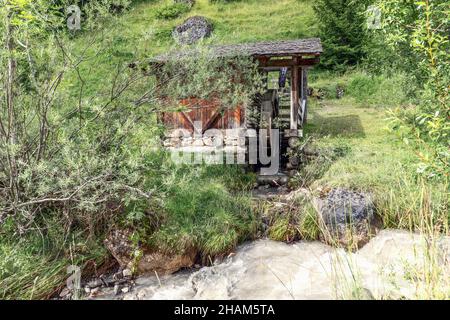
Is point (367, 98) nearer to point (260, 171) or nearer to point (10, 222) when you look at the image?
point (260, 171)

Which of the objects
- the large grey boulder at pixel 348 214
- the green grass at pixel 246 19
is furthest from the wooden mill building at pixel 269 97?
the green grass at pixel 246 19

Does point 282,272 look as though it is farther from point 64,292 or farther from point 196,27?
point 196,27

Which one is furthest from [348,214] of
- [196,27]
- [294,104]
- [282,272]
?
[196,27]

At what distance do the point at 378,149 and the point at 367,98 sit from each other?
8.51 meters

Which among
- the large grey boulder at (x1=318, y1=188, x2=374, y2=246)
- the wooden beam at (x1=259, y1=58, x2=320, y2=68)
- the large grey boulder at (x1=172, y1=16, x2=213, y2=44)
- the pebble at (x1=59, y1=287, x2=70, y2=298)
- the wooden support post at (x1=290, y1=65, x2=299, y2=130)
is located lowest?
the pebble at (x1=59, y1=287, x2=70, y2=298)

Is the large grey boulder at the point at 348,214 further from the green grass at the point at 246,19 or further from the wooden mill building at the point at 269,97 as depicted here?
the green grass at the point at 246,19

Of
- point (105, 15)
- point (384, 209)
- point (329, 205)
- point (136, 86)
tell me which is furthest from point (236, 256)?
point (105, 15)

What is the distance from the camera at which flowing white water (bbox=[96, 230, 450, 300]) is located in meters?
4.06

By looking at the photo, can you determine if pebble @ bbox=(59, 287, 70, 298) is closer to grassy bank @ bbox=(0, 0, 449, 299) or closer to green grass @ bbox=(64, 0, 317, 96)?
grassy bank @ bbox=(0, 0, 449, 299)

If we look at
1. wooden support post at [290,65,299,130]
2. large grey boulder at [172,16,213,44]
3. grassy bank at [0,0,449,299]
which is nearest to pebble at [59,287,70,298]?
grassy bank at [0,0,449,299]

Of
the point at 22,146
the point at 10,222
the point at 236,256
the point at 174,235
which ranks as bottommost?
the point at 236,256

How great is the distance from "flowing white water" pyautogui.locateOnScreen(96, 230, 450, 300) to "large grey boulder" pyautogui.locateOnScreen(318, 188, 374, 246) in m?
0.24

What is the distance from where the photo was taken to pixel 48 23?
14.0 feet

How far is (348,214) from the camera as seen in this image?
5.62m
